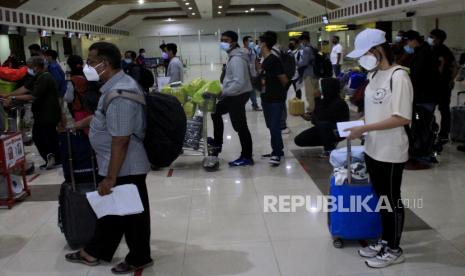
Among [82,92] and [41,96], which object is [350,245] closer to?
[82,92]

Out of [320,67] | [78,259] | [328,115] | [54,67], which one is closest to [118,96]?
[78,259]

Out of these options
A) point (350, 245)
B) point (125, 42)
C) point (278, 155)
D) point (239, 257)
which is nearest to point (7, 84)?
point (278, 155)

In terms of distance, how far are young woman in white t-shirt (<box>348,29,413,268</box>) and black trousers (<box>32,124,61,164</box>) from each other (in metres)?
4.26

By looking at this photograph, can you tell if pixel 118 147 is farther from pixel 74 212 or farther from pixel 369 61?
pixel 369 61

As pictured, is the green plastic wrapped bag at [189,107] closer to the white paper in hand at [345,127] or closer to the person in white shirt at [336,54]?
the white paper in hand at [345,127]

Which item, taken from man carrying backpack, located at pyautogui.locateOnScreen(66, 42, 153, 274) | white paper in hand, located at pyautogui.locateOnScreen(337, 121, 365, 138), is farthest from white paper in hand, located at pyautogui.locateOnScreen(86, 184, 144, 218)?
white paper in hand, located at pyautogui.locateOnScreen(337, 121, 365, 138)

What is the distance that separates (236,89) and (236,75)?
0.15m

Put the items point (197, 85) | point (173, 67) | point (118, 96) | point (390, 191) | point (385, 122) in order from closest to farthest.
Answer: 1. point (118, 96)
2. point (385, 122)
3. point (390, 191)
4. point (197, 85)
5. point (173, 67)

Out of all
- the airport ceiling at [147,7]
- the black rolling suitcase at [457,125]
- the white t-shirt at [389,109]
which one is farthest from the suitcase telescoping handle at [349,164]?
the airport ceiling at [147,7]

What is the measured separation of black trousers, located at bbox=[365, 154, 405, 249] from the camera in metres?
2.90

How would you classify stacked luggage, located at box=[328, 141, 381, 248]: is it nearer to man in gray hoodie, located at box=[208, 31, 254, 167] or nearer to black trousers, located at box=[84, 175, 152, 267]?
black trousers, located at box=[84, 175, 152, 267]

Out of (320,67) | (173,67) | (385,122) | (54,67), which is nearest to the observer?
(385,122)

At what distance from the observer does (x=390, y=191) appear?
9.55 ft

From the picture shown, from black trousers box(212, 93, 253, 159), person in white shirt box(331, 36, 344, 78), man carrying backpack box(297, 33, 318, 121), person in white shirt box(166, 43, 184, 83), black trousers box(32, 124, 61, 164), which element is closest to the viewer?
black trousers box(212, 93, 253, 159)
